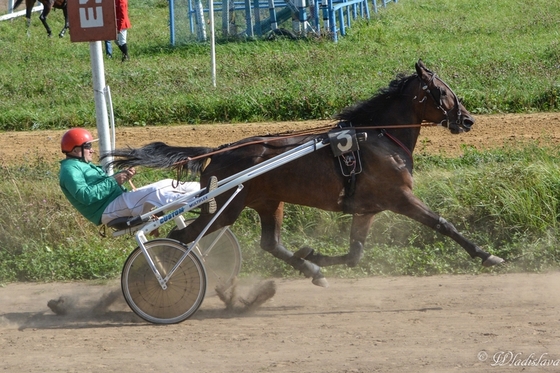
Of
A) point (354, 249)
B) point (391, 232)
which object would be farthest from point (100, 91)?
point (391, 232)

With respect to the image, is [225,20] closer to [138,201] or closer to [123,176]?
[123,176]

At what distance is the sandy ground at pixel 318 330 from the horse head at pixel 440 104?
1439 mm

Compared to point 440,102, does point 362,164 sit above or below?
below

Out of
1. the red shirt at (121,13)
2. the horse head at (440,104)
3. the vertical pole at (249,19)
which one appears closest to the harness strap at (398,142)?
the horse head at (440,104)

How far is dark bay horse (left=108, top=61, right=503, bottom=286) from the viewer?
693 centimetres

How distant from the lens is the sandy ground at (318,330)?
5668mm

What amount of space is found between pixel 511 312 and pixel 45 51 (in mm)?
15668

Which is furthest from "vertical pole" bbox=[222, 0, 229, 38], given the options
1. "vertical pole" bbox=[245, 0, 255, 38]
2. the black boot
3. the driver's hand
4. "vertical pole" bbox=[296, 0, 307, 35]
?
the driver's hand

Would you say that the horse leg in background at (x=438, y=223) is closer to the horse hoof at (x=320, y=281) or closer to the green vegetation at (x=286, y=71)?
the horse hoof at (x=320, y=281)

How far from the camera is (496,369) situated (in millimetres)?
5410

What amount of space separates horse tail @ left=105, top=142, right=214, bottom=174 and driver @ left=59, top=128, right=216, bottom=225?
0.21 metres

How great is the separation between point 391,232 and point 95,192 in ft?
10.5

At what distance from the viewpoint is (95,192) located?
22.2 ft

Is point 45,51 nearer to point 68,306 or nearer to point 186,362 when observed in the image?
point 68,306
